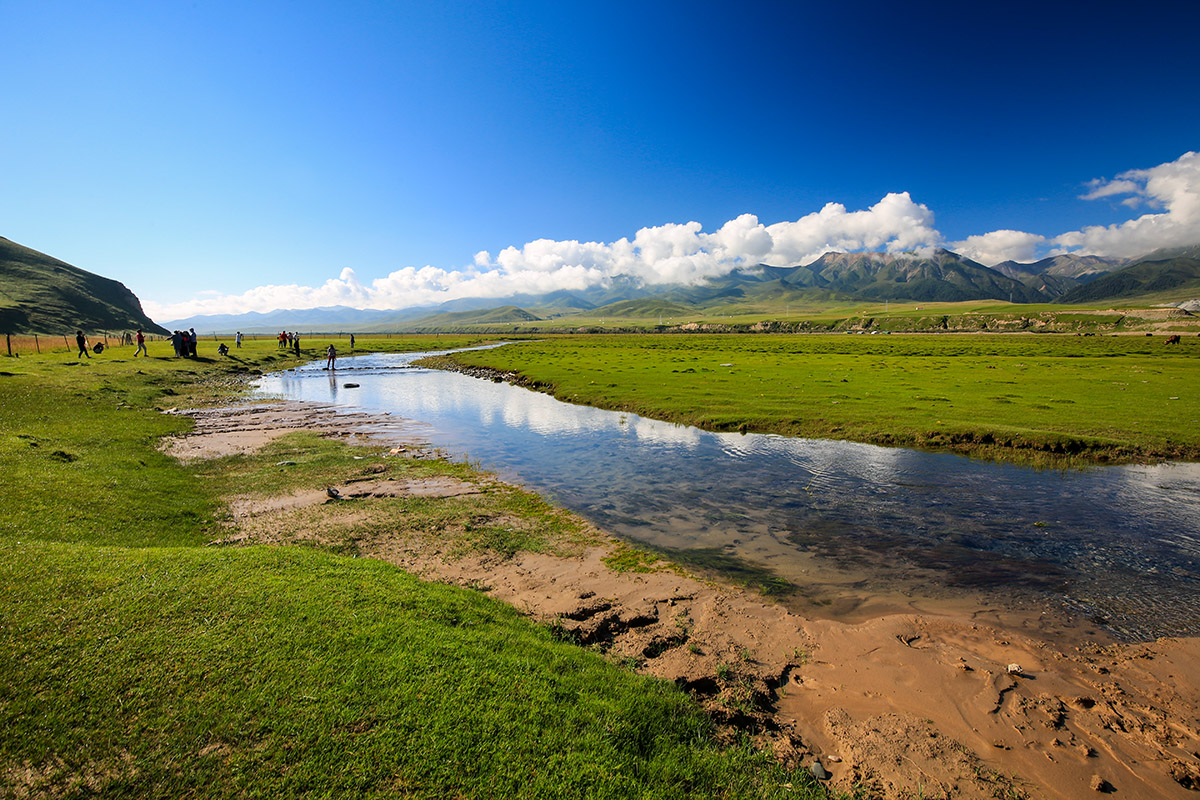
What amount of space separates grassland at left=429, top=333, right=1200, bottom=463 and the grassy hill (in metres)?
166

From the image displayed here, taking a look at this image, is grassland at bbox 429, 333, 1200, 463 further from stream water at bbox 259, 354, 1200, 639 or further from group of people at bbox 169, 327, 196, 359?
group of people at bbox 169, 327, 196, 359

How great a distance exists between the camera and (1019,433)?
25.7m

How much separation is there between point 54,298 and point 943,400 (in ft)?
784

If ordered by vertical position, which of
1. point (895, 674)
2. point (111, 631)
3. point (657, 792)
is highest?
point (111, 631)

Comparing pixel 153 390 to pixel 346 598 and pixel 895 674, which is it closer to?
pixel 346 598

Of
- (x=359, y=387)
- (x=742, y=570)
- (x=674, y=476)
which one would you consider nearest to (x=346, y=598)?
(x=742, y=570)

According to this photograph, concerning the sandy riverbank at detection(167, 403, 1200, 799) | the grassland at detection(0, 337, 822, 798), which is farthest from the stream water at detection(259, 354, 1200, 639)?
the grassland at detection(0, 337, 822, 798)

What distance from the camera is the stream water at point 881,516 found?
1259 centimetres

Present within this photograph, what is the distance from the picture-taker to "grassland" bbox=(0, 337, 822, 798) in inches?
211

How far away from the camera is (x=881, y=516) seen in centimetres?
1734

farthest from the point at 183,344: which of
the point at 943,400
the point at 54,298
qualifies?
the point at 54,298

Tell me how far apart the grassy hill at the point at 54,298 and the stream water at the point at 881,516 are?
17473 cm

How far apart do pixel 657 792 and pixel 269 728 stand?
4801mm

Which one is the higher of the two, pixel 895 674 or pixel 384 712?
pixel 384 712
